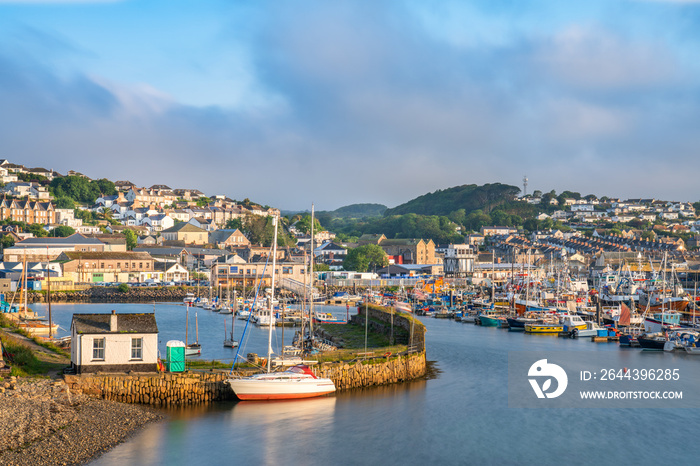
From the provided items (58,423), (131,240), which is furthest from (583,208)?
(58,423)

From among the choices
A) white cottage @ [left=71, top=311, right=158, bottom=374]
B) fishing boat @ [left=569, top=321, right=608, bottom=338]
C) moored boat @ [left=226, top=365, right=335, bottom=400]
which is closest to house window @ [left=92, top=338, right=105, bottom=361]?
white cottage @ [left=71, top=311, right=158, bottom=374]

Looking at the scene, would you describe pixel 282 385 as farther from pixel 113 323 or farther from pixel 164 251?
pixel 164 251

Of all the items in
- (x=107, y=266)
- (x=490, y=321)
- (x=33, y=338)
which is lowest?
(x=490, y=321)

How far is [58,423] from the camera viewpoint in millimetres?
16219

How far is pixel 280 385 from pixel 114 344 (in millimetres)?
4845

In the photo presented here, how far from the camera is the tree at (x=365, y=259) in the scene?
88.7m

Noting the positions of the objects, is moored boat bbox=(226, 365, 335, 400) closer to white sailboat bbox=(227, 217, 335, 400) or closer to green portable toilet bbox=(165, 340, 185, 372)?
white sailboat bbox=(227, 217, 335, 400)

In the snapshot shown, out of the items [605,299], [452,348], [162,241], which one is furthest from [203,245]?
[452,348]

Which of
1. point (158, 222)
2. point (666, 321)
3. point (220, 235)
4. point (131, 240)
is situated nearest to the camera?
point (666, 321)

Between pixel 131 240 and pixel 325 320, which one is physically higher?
pixel 131 240

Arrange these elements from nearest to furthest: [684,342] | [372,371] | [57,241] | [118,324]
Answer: [118,324] → [372,371] → [684,342] → [57,241]

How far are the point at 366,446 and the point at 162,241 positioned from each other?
83778 millimetres

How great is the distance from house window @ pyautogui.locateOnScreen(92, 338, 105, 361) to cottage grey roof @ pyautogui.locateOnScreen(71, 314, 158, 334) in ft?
1.03

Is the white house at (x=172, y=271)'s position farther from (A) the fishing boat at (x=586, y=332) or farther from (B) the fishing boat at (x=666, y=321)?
(B) the fishing boat at (x=666, y=321)
